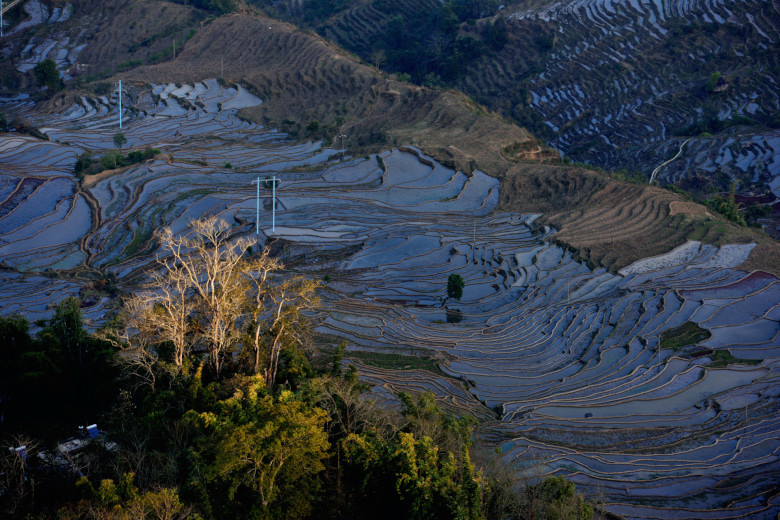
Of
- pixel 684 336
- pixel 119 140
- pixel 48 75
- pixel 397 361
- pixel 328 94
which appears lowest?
pixel 397 361

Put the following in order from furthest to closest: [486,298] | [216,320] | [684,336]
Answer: [486,298]
[684,336]
[216,320]

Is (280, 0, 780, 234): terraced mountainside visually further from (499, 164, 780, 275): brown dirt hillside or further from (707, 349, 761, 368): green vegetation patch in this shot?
(707, 349, 761, 368): green vegetation patch

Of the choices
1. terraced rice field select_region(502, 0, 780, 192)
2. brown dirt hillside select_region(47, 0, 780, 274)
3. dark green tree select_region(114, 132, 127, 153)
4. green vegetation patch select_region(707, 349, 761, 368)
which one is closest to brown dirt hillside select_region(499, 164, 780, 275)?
brown dirt hillside select_region(47, 0, 780, 274)

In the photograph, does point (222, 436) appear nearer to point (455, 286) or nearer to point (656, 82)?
point (455, 286)

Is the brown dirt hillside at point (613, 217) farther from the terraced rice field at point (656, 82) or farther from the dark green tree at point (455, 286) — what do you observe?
the terraced rice field at point (656, 82)

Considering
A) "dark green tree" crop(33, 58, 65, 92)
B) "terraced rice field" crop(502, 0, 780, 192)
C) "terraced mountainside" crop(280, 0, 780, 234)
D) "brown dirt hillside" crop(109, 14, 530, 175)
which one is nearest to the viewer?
"brown dirt hillside" crop(109, 14, 530, 175)

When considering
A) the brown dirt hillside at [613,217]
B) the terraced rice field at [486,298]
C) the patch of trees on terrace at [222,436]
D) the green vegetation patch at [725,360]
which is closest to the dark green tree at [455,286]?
the terraced rice field at [486,298]

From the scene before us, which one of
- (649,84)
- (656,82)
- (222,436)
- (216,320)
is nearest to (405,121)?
(649,84)
